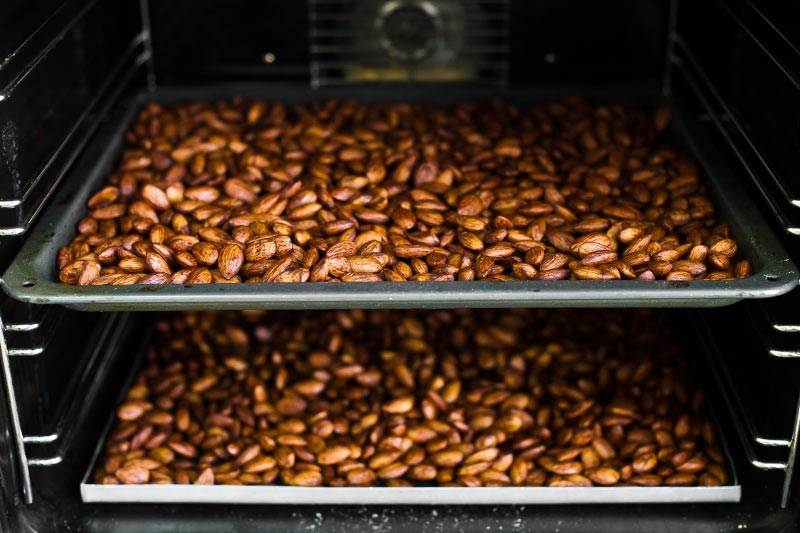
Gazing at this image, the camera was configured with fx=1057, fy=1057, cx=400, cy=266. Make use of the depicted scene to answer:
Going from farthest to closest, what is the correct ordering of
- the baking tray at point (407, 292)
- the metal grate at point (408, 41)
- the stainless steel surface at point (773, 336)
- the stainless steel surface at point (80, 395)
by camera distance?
the metal grate at point (408, 41) → the stainless steel surface at point (80, 395) → the stainless steel surface at point (773, 336) → the baking tray at point (407, 292)

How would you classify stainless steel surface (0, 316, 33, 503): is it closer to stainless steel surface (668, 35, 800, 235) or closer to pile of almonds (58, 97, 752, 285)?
pile of almonds (58, 97, 752, 285)

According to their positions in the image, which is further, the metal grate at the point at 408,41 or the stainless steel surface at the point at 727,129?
the metal grate at the point at 408,41

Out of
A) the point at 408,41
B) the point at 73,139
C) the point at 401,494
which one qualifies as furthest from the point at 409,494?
the point at 408,41

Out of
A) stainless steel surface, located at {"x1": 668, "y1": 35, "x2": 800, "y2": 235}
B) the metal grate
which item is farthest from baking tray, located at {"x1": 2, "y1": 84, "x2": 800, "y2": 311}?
the metal grate

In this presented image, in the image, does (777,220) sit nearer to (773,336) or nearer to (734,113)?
(773,336)

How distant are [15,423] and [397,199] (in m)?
0.72

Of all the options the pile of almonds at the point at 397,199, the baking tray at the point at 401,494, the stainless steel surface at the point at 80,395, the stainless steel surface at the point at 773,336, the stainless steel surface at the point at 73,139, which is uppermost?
the stainless steel surface at the point at 73,139

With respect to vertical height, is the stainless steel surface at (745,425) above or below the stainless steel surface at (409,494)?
above

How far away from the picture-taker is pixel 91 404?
6.27 ft

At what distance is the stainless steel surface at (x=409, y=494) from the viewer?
1.74 meters

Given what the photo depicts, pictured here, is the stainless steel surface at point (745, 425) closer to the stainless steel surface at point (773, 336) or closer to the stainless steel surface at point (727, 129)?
the stainless steel surface at point (773, 336)

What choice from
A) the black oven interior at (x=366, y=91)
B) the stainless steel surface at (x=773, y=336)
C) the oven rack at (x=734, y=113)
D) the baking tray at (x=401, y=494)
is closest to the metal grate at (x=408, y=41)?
the black oven interior at (x=366, y=91)

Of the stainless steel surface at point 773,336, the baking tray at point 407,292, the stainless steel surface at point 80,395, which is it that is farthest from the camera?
the stainless steel surface at point 80,395

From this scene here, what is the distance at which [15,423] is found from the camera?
5.29ft
